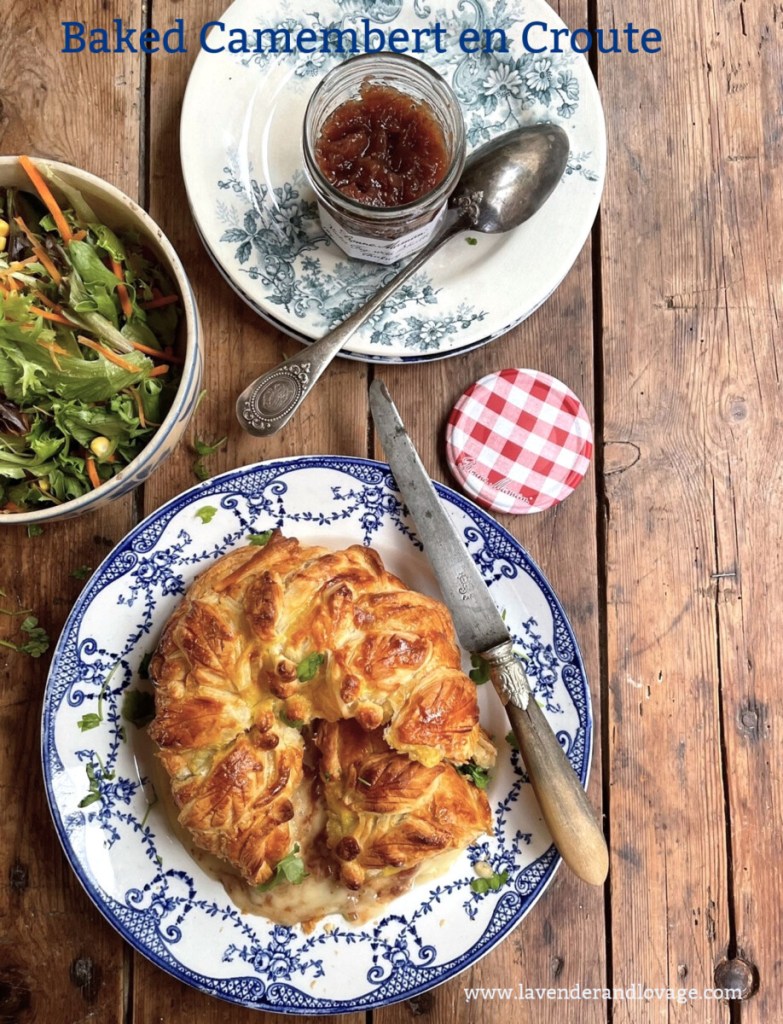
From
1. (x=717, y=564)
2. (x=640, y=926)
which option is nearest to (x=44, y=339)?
(x=717, y=564)

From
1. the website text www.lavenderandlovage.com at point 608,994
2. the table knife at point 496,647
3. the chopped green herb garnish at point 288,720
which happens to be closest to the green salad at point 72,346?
the table knife at point 496,647

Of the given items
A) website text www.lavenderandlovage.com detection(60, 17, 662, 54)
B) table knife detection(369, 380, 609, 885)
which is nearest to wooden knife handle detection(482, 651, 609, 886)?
table knife detection(369, 380, 609, 885)

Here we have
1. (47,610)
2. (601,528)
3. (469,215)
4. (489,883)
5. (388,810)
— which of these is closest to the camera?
(388,810)

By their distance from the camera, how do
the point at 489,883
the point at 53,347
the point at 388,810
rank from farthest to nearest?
1. the point at 489,883
2. the point at 53,347
3. the point at 388,810

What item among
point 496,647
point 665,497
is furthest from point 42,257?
point 665,497

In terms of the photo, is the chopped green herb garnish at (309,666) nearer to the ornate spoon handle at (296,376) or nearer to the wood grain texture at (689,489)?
the ornate spoon handle at (296,376)

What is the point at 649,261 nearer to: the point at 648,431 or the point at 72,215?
the point at 648,431

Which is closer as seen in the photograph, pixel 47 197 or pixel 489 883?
pixel 47 197

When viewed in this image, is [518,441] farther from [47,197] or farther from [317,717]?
[47,197]
